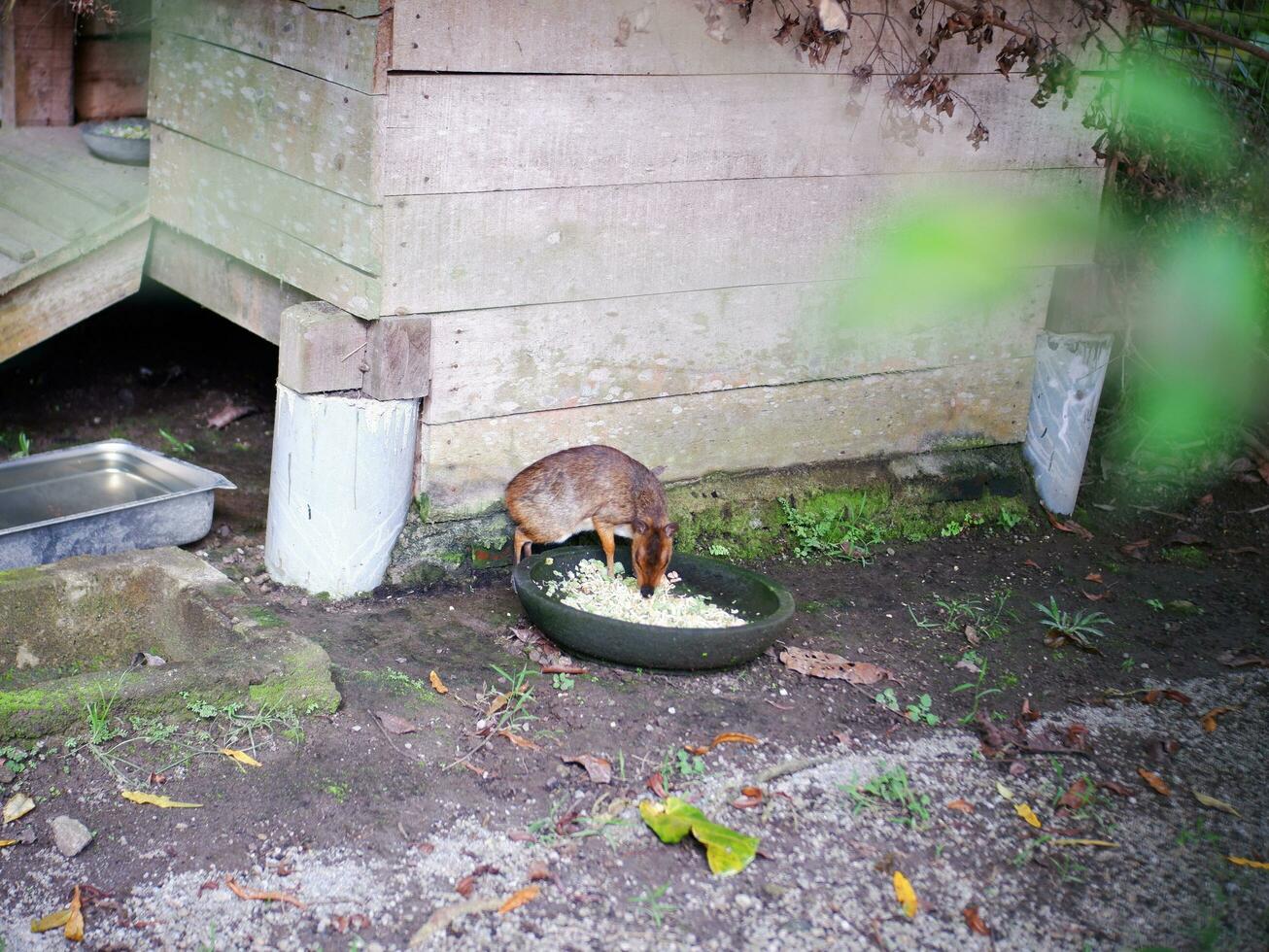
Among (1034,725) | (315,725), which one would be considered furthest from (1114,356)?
(315,725)

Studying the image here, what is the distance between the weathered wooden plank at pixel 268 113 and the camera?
464 cm

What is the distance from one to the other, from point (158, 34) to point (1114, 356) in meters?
4.71

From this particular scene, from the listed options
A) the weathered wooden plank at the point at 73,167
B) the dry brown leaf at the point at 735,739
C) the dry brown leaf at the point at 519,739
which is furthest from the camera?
the weathered wooden plank at the point at 73,167

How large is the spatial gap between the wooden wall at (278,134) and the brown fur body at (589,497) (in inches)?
34.4

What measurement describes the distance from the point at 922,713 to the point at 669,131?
90.7 inches

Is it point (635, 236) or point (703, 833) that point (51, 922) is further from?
point (635, 236)

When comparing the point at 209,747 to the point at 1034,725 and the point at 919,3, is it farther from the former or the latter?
the point at 919,3

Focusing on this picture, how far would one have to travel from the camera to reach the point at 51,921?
3.29 metres

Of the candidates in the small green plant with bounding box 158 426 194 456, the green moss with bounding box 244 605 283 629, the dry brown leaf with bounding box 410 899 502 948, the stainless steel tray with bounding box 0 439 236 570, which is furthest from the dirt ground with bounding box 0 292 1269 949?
the small green plant with bounding box 158 426 194 456

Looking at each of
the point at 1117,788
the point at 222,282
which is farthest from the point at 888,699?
the point at 222,282

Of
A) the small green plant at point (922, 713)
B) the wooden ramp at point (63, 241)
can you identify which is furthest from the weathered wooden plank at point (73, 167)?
the small green plant at point (922, 713)

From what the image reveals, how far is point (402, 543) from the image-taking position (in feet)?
17.2

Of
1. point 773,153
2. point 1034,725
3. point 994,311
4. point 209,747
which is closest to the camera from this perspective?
point 209,747

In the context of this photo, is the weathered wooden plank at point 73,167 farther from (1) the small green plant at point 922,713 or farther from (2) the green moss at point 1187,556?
(2) the green moss at point 1187,556
